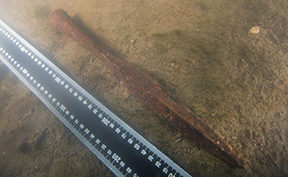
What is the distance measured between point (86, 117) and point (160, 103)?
103cm

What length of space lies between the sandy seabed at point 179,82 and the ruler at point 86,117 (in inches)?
4.4

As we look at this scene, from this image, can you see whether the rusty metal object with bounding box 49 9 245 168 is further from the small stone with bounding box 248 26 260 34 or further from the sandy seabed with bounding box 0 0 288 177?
Answer: the small stone with bounding box 248 26 260 34

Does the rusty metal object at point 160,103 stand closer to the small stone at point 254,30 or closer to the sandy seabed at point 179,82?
the sandy seabed at point 179,82

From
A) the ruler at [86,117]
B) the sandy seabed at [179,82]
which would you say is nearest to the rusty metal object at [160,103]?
the sandy seabed at [179,82]

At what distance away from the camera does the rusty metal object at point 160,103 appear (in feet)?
5.34

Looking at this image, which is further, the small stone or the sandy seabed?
the small stone

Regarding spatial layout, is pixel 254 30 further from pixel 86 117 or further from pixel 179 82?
pixel 86 117

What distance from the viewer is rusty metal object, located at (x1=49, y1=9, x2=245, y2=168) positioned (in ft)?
5.34

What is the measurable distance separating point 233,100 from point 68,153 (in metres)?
2.23

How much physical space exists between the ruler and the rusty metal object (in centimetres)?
40

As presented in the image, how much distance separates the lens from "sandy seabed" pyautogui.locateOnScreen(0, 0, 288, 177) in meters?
1.67

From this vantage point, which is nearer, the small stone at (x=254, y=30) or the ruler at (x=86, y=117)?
the ruler at (x=86, y=117)

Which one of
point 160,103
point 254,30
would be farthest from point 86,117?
point 254,30

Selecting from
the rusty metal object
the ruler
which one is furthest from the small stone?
the ruler
